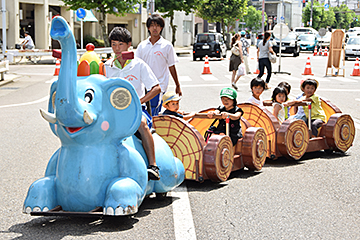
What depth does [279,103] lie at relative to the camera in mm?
7984

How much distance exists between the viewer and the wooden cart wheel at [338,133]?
25.8ft

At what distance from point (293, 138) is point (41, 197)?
386 cm

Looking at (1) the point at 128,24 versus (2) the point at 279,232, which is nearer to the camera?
(2) the point at 279,232

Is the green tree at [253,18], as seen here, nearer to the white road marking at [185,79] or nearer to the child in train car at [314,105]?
the white road marking at [185,79]

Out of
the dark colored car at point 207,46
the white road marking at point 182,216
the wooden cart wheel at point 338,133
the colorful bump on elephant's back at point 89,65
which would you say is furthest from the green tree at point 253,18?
the colorful bump on elephant's back at point 89,65

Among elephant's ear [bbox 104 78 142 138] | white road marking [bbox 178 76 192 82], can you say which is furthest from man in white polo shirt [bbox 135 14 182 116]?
white road marking [bbox 178 76 192 82]

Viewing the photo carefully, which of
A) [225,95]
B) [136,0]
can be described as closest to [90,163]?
[225,95]

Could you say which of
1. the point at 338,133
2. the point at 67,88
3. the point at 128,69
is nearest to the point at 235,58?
the point at 338,133

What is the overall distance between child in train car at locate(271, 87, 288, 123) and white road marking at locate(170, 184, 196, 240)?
2.42 metres

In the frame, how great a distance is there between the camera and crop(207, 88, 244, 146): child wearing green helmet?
6.63 m

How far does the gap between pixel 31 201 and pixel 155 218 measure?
3.74ft

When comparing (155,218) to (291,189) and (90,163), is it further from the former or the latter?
(291,189)

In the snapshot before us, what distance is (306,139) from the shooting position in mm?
7586

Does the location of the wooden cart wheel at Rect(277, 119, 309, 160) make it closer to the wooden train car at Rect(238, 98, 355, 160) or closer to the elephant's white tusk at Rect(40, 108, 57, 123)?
the wooden train car at Rect(238, 98, 355, 160)
